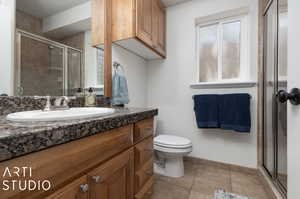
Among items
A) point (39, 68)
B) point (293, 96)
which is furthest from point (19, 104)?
point (293, 96)

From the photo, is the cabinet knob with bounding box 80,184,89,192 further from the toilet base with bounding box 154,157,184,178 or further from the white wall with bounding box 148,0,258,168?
the white wall with bounding box 148,0,258,168

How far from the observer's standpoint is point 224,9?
1.79m

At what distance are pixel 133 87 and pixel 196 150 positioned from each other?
1223 millimetres

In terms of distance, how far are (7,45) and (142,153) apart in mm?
994

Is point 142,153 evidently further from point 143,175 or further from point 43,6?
point 43,6

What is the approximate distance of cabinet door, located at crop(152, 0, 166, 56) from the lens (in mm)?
1721

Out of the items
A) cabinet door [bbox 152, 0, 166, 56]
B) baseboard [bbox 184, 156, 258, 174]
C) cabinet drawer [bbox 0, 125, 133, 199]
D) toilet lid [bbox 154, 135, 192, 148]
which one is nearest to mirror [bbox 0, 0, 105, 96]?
cabinet drawer [bbox 0, 125, 133, 199]

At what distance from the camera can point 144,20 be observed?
1479 millimetres

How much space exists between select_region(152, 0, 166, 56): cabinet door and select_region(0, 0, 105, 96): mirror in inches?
29.8

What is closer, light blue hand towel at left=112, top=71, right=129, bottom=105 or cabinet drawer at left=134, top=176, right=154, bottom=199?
cabinet drawer at left=134, top=176, right=154, bottom=199

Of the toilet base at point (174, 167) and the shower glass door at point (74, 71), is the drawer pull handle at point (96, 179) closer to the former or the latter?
the shower glass door at point (74, 71)

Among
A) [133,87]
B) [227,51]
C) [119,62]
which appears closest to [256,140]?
[227,51]

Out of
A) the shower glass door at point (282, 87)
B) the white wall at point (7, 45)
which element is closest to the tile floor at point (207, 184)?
the shower glass door at point (282, 87)

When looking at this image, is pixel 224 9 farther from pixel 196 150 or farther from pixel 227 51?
pixel 196 150
